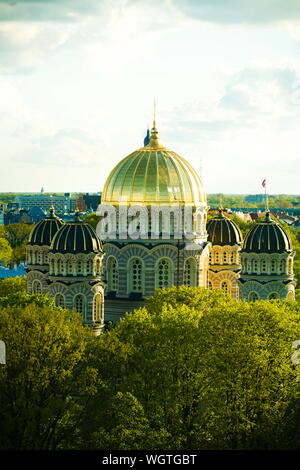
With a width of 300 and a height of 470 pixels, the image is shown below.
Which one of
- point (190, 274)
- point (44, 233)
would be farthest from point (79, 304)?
point (190, 274)

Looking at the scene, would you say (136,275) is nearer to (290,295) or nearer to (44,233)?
(44,233)

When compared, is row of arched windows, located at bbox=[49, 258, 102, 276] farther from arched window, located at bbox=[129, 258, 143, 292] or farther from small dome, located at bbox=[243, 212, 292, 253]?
small dome, located at bbox=[243, 212, 292, 253]

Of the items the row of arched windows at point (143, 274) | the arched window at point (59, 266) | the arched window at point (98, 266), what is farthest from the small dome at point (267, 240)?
the arched window at point (59, 266)

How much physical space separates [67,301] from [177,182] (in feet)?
40.0

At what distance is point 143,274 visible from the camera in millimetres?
62562

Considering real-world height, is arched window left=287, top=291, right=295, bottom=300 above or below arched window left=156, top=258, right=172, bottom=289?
below

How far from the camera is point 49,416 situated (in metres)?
38.6

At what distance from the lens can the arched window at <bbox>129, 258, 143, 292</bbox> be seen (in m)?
62.8

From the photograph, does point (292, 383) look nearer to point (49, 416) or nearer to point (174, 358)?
point (174, 358)

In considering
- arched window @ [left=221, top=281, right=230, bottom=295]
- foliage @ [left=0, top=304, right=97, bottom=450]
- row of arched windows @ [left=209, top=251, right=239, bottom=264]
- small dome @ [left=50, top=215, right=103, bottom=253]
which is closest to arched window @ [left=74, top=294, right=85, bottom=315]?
small dome @ [left=50, top=215, right=103, bottom=253]

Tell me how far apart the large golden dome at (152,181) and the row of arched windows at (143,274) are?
4.24 meters

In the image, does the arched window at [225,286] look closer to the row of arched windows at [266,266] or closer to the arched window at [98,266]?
the row of arched windows at [266,266]

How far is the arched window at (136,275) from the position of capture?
62.8 m
